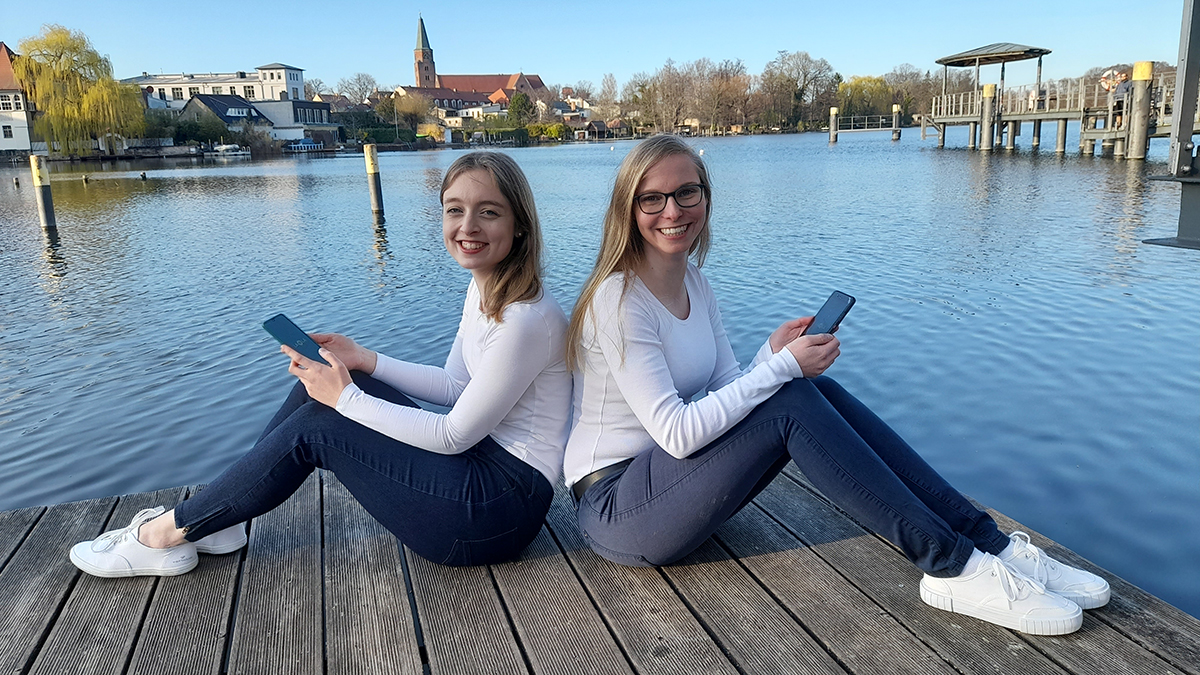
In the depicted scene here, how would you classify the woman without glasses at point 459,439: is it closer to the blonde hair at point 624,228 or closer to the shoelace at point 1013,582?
the blonde hair at point 624,228

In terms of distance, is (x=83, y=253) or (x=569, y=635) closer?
(x=569, y=635)

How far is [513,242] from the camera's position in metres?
2.18

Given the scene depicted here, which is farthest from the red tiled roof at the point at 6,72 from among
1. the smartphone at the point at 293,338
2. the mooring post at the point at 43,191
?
the smartphone at the point at 293,338

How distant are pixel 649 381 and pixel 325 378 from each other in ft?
2.57

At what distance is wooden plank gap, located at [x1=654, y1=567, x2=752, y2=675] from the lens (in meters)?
1.85

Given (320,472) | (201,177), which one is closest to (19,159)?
(201,177)

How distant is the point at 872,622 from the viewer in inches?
77.8

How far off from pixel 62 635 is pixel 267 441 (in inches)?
25.9

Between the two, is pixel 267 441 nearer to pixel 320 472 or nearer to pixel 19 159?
pixel 320 472

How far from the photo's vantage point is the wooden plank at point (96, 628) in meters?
1.90

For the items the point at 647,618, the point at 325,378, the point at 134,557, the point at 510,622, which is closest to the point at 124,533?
the point at 134,557

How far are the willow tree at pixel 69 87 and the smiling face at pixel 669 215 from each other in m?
46.5

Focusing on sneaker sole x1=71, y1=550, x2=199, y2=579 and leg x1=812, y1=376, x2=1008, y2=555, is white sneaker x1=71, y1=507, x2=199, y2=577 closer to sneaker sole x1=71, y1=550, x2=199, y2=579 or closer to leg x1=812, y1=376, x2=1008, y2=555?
sneaker sole x1=71, y1=550, x2=199, y2=579

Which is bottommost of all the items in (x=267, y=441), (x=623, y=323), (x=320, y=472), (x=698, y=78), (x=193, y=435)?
(x=193, y=435)
